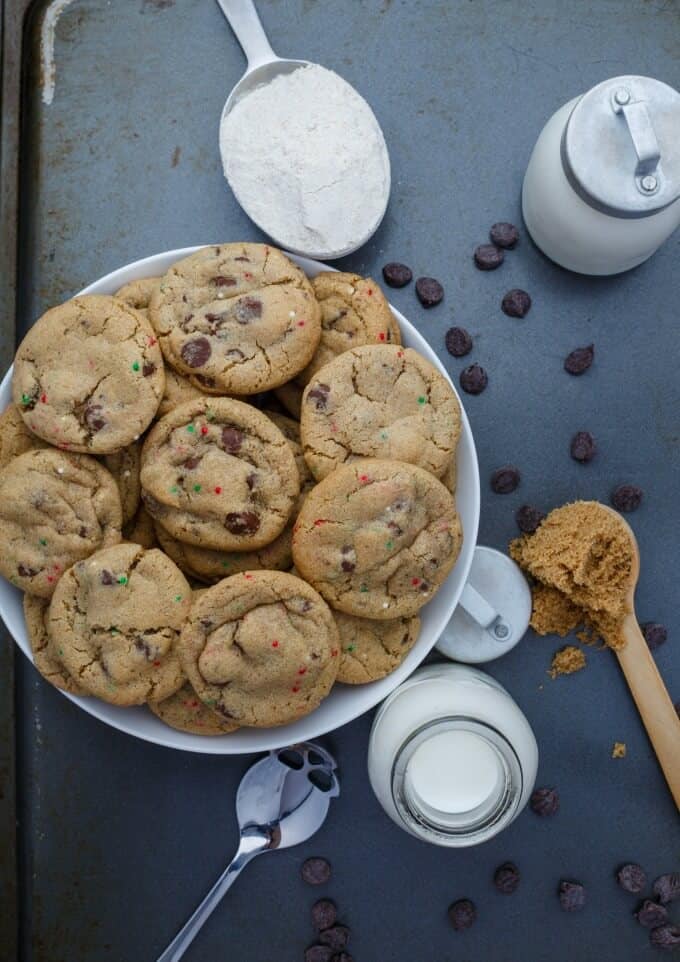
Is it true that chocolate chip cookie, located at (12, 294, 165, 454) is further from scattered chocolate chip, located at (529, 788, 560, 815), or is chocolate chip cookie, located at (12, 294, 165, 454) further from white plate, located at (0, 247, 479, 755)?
scattered chocolate chip, located at (529, 788, 560, 815)

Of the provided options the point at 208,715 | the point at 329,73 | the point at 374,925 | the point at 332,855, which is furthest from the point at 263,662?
the point at 329,73

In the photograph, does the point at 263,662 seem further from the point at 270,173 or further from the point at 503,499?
the point at 270,173

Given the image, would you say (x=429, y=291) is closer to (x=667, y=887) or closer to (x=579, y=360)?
(x=579, y=360)

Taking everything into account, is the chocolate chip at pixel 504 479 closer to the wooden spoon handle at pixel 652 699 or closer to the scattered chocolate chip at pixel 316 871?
the wooden spoon handle at pixel 652 699

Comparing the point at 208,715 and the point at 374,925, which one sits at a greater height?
the point at 208,715

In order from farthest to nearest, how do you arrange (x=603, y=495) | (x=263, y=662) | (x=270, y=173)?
(x=603, y=495) < (x=270, y=173) < (x=263, y=662)

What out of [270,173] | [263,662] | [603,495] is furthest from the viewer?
[603,495]
